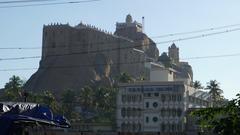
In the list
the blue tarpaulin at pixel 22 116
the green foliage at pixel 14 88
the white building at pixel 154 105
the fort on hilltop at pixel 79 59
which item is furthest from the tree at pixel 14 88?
the blue tarpaulin at pixel 22 116

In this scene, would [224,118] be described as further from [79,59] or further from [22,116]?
[79,59]

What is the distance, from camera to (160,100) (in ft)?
333

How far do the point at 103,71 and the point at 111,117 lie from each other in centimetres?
5972

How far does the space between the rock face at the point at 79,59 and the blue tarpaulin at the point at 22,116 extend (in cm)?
15941

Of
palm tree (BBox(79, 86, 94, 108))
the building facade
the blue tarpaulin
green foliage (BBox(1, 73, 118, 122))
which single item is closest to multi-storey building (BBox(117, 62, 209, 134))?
the building facade

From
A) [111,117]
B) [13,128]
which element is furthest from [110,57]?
[13,128]

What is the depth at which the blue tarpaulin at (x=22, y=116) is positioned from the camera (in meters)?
14.3

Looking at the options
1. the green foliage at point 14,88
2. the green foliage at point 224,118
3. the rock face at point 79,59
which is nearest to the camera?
the green foliage at point 224,118

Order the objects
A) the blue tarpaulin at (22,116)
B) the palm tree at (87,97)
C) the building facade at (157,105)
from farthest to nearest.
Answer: the palm tree at (87,97)
the building facade at (157,105)
the blue tarpaulin at (22,116)

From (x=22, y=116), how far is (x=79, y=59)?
559 ft

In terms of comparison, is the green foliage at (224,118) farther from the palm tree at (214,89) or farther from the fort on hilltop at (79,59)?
the fort on hilltop at (79,59)

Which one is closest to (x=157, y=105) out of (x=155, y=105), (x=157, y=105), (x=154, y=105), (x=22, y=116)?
(x=157, y=105)

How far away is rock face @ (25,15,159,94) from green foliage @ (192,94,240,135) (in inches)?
6485

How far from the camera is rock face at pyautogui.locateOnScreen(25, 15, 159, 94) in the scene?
179 metres
